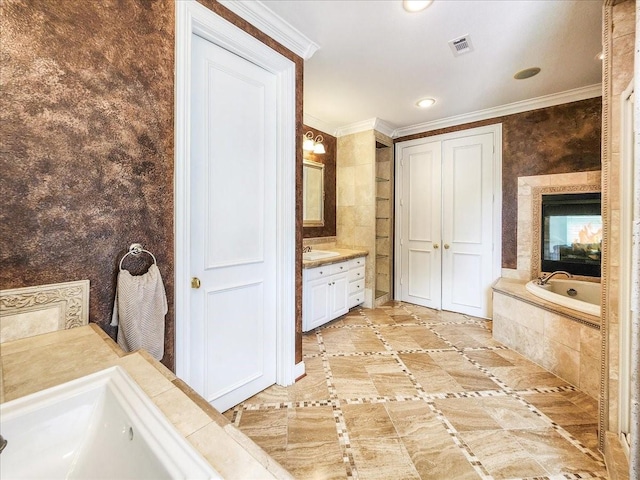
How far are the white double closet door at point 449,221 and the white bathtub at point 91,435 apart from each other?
382 cm

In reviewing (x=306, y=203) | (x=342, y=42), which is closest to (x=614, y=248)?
(x=342, y=42)

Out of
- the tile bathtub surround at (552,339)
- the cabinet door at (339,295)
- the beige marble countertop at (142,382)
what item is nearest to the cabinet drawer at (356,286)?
the cabinet door at (339,295)

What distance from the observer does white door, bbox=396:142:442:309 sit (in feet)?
13.0

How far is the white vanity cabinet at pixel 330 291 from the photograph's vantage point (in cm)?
305

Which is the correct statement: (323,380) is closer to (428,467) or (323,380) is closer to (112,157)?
(428,467)

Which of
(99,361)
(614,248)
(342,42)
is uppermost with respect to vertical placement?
(342,42)

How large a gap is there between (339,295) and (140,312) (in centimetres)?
249

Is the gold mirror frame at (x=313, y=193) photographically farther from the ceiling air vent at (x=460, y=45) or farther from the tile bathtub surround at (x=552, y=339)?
the tile bathtub surround at (x=552, y=339)

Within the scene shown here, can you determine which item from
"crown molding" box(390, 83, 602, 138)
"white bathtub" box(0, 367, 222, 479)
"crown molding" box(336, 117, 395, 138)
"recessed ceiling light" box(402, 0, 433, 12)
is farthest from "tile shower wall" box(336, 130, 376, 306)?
"white bathtub" box(0, 367, 222, 479)

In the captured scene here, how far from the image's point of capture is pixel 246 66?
1882mm

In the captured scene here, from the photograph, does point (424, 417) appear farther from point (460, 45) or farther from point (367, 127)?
point (367, 127)

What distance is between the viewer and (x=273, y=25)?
1.89 m

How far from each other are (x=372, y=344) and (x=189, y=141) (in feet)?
7.87

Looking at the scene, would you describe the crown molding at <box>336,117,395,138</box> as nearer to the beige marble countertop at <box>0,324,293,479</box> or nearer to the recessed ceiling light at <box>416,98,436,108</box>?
the recessed ceiling light at <box>416,98,436,108</box>
